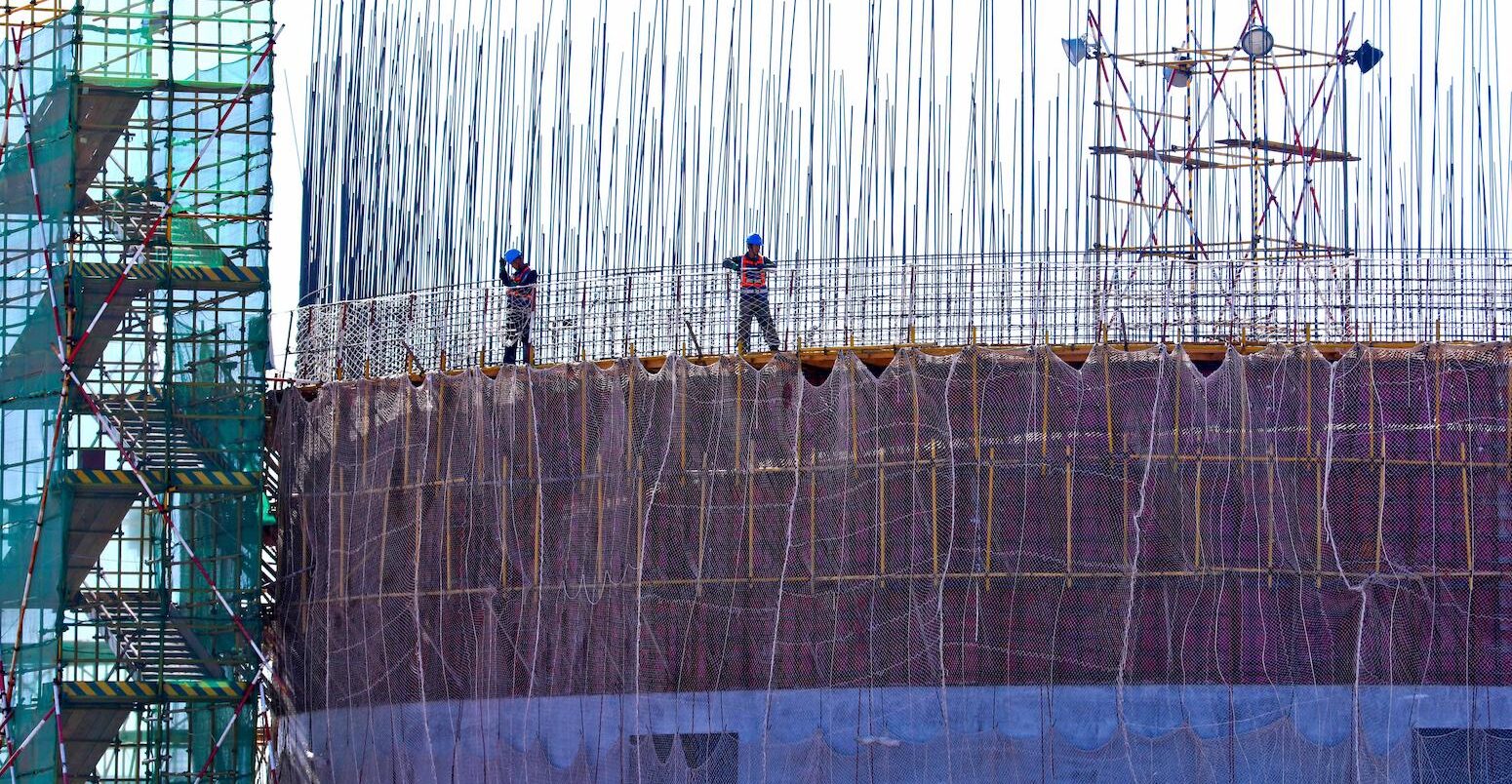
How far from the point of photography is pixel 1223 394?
105 feet

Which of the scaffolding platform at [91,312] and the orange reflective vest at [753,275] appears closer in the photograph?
the orange reflective vest at [753,275]

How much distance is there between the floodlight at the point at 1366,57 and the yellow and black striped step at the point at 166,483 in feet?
52.0

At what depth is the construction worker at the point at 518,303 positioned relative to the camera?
35375 millimetres

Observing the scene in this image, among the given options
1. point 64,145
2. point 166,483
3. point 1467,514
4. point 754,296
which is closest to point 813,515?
point 754,296

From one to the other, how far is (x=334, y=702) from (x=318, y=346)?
16.7 ft

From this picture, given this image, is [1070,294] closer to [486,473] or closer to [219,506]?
[486,473]

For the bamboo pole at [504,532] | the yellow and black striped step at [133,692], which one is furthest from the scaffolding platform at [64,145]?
the bamboo pole at [504,532]

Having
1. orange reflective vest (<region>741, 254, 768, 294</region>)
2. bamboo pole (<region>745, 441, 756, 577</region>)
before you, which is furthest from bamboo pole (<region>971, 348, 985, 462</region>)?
orange reflective vest (<region>741, 254, 768, 294</region>)

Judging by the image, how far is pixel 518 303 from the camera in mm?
35500

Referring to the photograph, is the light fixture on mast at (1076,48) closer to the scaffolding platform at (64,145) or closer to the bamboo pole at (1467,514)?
the bamboo pole at (1467,514)

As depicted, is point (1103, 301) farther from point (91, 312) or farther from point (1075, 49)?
point (91, 312)

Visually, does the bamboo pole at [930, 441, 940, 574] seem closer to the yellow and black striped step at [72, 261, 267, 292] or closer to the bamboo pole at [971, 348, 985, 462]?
the bamboo pole at [971, 348, 985, 462]

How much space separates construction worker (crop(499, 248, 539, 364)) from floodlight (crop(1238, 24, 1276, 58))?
11.0 m

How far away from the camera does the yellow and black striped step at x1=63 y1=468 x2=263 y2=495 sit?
3488 centimetres
